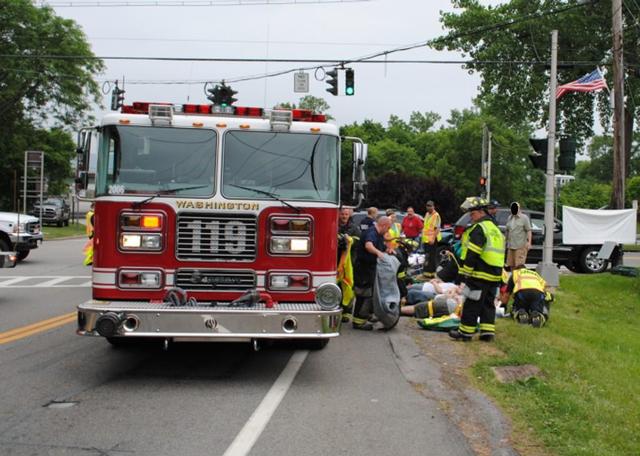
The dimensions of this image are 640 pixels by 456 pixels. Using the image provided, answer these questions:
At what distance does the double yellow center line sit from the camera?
343 inches

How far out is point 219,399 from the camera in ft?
20.0

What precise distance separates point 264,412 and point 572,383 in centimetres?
309

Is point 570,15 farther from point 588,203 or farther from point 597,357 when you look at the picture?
point 588,203

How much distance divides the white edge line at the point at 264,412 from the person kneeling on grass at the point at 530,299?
3.82 metres

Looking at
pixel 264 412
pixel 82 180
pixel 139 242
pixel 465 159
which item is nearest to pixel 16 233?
pixel 82 180

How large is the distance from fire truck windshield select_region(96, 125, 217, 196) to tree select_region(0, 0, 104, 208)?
3710cm

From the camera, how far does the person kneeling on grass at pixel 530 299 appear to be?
10.0 m

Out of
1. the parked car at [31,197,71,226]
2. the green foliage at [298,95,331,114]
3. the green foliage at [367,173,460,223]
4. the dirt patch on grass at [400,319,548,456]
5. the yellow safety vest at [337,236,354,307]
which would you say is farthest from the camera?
the green foliage at [298,95,331,114]

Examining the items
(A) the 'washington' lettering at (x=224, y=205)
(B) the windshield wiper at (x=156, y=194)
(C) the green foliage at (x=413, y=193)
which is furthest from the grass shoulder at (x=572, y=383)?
(C) the green foliage at (x=413, y=193)

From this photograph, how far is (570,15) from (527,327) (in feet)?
86.6

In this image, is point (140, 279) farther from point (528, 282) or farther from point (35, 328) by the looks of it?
point (528, 282)

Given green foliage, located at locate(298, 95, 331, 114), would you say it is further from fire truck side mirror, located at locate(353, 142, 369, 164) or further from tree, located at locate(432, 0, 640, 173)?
fire truck side mirror, located at locate(353, 142, 369, 164)

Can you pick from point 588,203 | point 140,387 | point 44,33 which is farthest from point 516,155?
point 140,387

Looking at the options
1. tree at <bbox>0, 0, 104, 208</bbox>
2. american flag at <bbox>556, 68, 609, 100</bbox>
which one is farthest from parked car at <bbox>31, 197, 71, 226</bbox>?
american flag at <bbox>556, 68, 609, 100</bbox>
